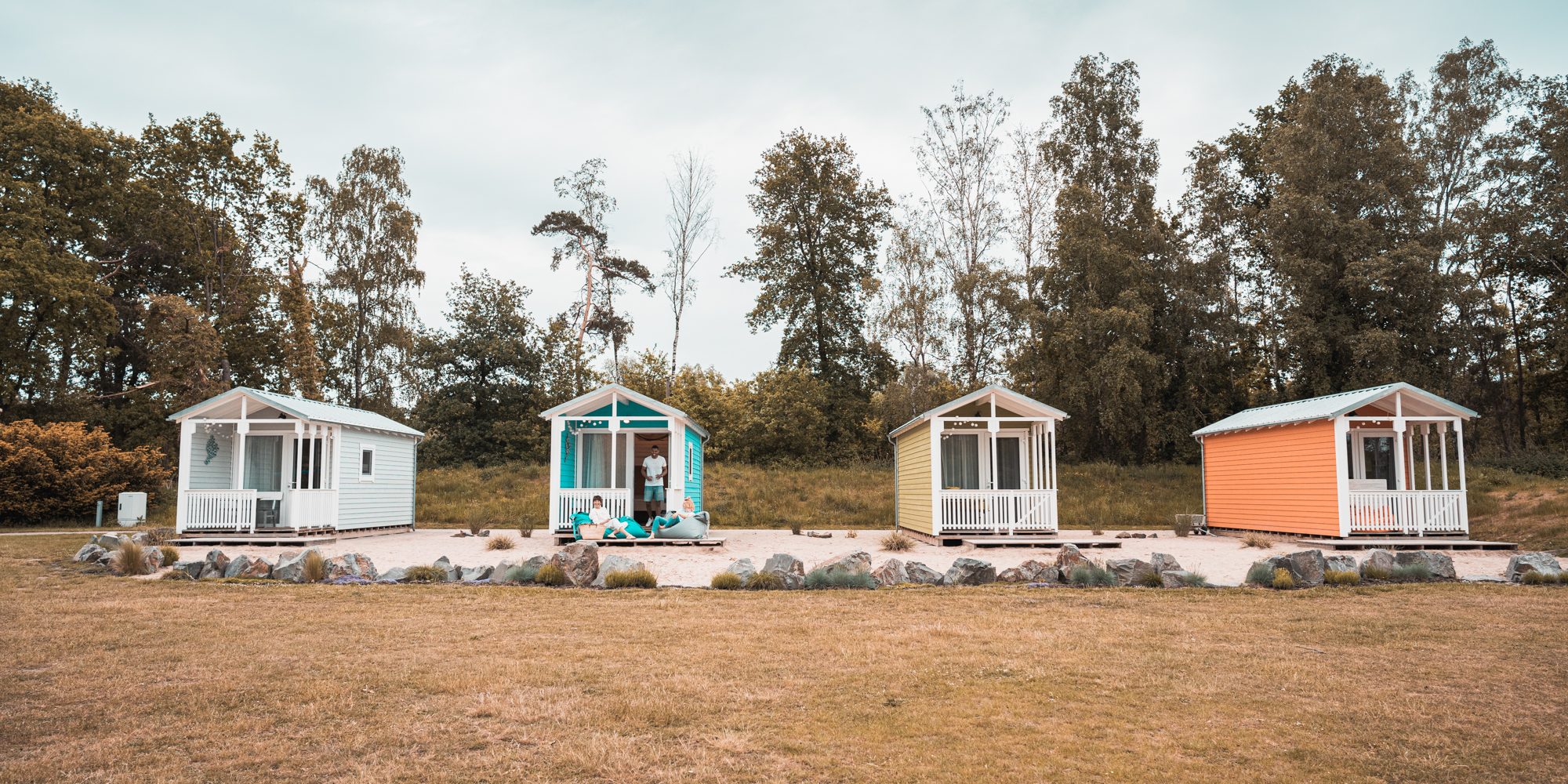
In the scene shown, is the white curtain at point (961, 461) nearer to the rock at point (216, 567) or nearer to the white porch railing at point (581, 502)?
the white porch railing at point (581, 502)

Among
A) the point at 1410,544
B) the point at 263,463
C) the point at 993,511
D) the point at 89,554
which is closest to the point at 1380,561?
the point at 1410,544

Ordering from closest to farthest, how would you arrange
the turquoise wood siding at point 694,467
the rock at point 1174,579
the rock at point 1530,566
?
the rock at point 1174,579
the rock at point 1530,566
the turquoise wood siding at point 694,467

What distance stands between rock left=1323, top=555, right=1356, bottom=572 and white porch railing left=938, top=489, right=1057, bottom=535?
6374 mm

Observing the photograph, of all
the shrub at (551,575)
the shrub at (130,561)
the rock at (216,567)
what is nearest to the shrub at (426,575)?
the shrub at (551,575)

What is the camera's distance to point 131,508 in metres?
21.6

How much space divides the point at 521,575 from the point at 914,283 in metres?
20.1

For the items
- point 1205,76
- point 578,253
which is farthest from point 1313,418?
point 578,253

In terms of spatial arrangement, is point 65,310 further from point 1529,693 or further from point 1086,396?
point 1529,693

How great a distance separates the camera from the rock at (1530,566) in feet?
35.6

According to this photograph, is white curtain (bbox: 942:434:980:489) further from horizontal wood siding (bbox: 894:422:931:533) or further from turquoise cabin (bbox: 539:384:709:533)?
turquoise cabin (bbox: 539:384:709:533)

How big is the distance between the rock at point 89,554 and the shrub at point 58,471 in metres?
11.3

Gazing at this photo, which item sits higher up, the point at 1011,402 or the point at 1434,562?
the point at 1011,402

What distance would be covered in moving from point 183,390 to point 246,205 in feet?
25.5

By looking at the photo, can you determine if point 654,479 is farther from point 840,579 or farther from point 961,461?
point 840,579
